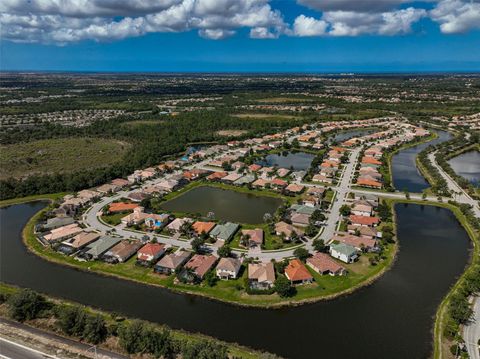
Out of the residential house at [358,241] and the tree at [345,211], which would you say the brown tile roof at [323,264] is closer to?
the residential house at [358,241]

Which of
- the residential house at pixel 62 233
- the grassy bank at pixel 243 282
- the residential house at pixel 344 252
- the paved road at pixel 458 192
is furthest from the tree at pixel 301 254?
the paved road at pixel 458 192

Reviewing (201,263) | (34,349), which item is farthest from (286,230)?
(34,349)

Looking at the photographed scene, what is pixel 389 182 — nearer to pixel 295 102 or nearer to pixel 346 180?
pixel 346 180

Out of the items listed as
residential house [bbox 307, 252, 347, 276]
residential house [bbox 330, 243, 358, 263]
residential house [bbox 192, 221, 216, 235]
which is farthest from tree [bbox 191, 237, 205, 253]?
residential house [bbox 330, 243, 358, 263]

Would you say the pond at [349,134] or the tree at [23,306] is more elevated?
the pond at [349,134]

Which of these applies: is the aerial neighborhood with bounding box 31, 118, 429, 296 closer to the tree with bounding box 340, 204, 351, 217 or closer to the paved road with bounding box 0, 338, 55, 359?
the tree with bounding box 340, 204, 351, 217
